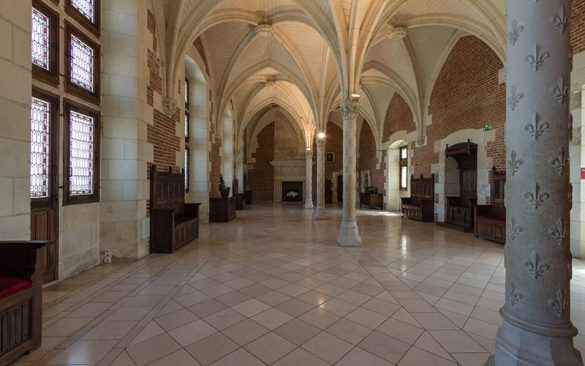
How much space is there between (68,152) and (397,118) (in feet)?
41.0

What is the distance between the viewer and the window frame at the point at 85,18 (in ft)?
13.9

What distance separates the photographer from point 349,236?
633cm

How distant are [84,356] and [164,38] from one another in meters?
6.20

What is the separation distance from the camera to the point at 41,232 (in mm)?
3828

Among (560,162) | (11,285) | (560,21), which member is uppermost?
(560,21)

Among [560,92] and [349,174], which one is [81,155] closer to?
[349,174]

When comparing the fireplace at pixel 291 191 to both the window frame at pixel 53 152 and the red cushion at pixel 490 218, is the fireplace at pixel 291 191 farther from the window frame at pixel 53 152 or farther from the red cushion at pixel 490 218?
the window frame at pixel 53 152

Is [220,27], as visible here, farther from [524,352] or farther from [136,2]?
[524,352]

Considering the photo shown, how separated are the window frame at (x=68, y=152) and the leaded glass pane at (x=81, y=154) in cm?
5

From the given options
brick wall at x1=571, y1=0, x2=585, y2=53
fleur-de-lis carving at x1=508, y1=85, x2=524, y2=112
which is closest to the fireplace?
brick wall at x1=571, y1=0, x2=585, y2=53

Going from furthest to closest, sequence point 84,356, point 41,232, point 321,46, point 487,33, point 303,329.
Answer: point 321,46 → point 487,33 → point 41,232 → point 303,329 → point 84,356

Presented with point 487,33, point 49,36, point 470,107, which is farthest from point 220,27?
point 470,107

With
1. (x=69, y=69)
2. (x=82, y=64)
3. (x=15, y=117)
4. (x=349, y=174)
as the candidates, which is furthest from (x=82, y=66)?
(x=349, y=174)

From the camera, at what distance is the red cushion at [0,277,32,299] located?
2028 mm
